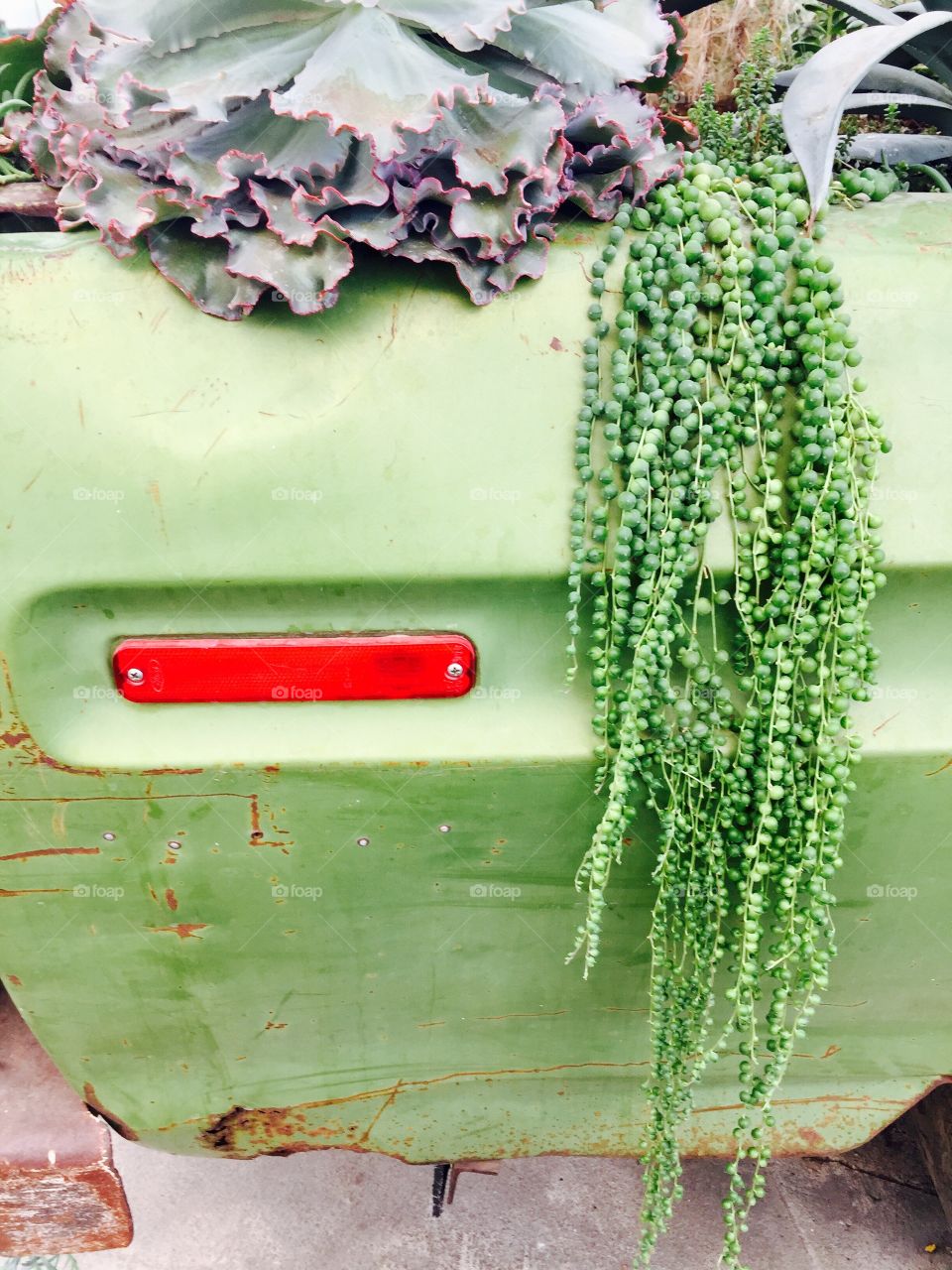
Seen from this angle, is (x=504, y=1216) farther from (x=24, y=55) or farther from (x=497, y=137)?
(x=24, y=55)

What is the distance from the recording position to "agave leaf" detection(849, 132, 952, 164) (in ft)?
5.73

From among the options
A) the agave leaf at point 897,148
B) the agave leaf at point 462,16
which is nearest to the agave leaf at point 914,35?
the agave leaf at point 897,148

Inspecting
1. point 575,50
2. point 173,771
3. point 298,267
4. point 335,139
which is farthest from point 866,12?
point 173,771

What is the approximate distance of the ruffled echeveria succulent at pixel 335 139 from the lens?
129 centimetres

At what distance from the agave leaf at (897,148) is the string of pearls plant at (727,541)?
1.41 ft

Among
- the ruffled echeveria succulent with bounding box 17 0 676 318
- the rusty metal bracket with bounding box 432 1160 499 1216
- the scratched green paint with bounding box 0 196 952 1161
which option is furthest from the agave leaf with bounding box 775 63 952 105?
the rusty metal bracket with bounding box 432 1160 499 1216

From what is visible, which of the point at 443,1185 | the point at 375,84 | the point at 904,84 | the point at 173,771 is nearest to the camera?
the point at 375,84

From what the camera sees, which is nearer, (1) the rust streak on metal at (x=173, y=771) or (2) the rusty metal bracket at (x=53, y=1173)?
(1) the rust streak on metal at (x=173, y=771)

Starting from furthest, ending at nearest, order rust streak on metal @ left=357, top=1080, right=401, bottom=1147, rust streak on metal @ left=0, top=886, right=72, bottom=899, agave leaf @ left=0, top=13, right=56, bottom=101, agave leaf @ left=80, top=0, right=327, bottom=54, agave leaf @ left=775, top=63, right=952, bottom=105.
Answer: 1. agave leaf @ left=775, top=63, right=952, bottom=105
2. rust streak on metal @ left=357, top=1080, right=401, bottom=1147
3. agave leaf @ left=0, top=13, right=56, bottom=101
4. rust streak on metal @ left=0, top=886, right=72, bottom=899
5. agave leaf @ left=80, top=0, right=327, bottom=54

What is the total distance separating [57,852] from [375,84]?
3.78ft

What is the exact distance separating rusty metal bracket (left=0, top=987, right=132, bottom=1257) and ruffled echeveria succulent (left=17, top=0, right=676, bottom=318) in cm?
143

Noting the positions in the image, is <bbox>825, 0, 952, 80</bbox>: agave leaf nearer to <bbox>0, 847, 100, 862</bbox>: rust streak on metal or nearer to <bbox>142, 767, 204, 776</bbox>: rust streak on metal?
<bbox>142, 767, 204, 776</bbox>: rust streak on metal

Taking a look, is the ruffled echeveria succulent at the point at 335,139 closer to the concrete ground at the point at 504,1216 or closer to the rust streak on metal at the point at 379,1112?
the rust streak on metal at the point at 379,1112

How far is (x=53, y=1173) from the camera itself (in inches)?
68.3
